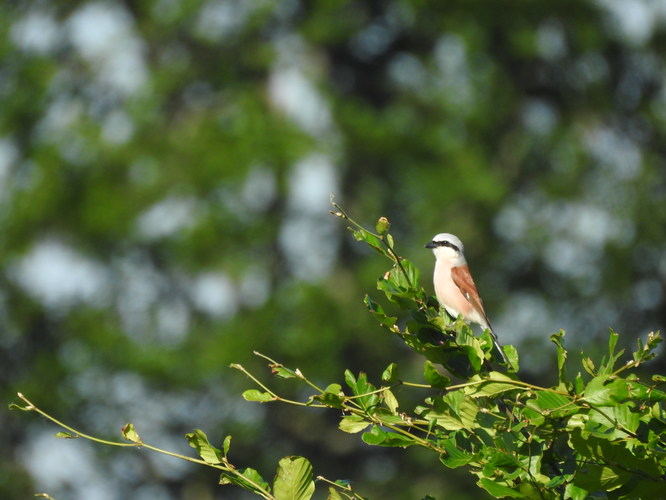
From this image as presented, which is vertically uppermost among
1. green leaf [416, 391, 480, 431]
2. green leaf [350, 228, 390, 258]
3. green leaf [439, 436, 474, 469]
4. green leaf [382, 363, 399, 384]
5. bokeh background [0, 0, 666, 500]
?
bokeh background [0, 0, 666, 500]

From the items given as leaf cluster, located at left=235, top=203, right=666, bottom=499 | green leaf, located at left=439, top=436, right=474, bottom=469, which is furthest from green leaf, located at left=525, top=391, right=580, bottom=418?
green leaf, located at left=439, top=436, right=474, bottom=469

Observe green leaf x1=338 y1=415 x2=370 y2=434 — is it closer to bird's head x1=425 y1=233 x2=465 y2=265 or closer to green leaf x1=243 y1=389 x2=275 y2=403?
green leaf x1=243 y1=389 x2=275 y2=403

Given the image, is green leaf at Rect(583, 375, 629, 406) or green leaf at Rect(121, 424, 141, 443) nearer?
green leaf at Rect(583, 375, 629, 406)

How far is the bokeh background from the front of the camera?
12789 mm

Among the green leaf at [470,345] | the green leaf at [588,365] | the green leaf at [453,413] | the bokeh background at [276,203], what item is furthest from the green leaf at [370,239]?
the bokeh background at [276,203]

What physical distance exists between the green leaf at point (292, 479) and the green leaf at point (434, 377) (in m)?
0.35

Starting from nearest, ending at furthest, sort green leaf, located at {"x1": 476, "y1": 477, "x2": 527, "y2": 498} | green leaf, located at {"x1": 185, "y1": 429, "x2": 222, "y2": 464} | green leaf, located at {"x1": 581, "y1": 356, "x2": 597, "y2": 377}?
1. green leaf, located at {"x1": 476, "y1": 477, "x2": 527, "y2": 498}
2. green leaf, located at {"x1": 581, "y1": 356, "x2": 597, "y2": 377}
3. green leaf, located at {"x1": 185, "y1": 429, "x2": 222, "y2": 464}

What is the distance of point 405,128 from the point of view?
526 inches

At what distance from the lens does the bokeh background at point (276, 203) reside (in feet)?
42.0

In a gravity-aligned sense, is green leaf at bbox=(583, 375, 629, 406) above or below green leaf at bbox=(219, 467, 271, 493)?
above

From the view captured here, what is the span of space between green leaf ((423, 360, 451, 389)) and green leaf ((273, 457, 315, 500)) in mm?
347

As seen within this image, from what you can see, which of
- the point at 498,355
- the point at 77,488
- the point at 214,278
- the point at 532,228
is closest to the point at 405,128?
the point at 532,228

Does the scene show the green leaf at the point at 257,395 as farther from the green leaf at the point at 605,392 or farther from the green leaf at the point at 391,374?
the green leaf at the point at 605,392

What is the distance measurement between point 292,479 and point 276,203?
10924mm
